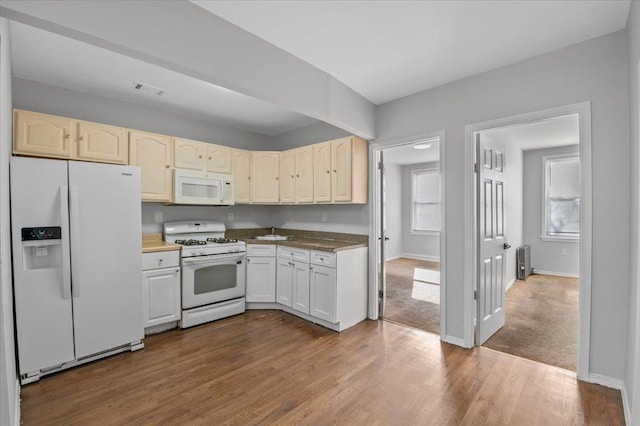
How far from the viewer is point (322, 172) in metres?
3.83

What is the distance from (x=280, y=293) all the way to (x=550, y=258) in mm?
5609

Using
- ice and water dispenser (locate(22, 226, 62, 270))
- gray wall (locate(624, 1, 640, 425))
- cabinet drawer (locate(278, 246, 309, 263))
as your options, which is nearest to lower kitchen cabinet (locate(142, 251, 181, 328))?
ice and water dispenser (locate(22, 226, 62, 270))

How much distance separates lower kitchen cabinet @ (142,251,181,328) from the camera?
310 cm

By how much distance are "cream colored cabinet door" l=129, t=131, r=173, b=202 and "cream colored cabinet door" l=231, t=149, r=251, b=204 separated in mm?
876

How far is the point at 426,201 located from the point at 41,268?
7.41m

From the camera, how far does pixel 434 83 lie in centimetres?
301

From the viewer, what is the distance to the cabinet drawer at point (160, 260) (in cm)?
310

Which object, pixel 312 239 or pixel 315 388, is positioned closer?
pixel 315 388

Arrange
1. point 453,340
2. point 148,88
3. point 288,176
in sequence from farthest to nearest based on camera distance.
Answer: point 288,176 < point 148,88 < point 453,340

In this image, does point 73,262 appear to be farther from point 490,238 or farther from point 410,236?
point 410,236

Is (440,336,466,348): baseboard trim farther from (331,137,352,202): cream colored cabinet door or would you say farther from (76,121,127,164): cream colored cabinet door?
(76,121,127,164): cream colored cabinet door

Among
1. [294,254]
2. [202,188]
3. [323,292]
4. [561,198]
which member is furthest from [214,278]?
[561,198]

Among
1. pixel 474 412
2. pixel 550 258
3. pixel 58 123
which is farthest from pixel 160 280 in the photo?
pixel 550 258

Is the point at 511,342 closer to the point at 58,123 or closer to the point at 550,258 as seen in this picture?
the point at 550,258
